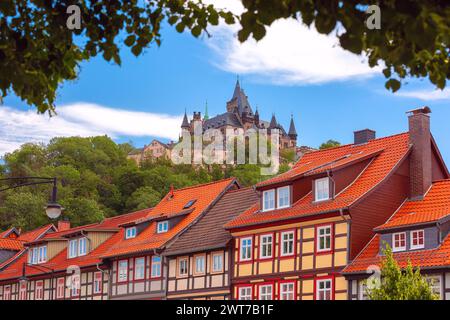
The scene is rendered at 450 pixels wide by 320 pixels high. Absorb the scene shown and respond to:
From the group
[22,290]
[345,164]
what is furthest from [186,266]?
[22,290]

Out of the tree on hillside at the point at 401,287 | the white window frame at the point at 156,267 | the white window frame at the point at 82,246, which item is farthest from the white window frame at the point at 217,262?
the tree on hillside at the point at 401,287

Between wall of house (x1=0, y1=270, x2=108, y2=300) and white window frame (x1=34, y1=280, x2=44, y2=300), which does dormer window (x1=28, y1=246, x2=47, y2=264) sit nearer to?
wall of house (x1=0, y1=270, x2=108, y2=300)

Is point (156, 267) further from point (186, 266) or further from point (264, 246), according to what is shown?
point (264, 246)

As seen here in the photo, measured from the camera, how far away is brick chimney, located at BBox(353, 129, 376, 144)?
44.3 metres

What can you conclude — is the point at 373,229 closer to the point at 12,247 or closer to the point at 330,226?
the point at 330,226

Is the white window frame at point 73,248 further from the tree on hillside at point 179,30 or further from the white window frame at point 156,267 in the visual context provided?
the tree on hillside at point 179,30

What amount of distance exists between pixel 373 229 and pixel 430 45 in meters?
29.4

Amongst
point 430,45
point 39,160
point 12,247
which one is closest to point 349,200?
point 430,45

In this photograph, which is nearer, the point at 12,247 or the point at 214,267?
the point at 214,267

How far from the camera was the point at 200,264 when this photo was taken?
44.8 m

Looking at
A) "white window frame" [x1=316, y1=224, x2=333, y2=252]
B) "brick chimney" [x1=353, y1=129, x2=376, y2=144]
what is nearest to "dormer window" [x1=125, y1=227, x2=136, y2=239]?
"brick chimney" [x1=353, y1=129, x2=376, y2=144]

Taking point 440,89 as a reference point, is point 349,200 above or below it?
above

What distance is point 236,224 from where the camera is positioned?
1662 inches
